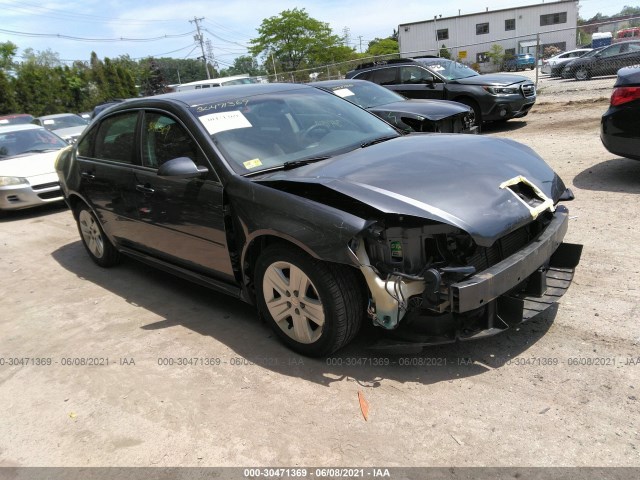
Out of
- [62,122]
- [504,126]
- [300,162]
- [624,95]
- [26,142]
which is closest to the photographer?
[300,162]

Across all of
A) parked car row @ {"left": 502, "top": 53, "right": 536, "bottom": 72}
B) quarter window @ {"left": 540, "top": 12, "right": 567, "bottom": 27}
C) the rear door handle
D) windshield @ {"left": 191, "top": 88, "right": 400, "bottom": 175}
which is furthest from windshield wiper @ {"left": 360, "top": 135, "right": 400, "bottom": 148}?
quarter window @ {"left": 540, "top": 12, "right": 567, "bottom": 27}

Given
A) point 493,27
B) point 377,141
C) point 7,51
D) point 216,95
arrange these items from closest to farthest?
point 377,141 → point 216,95 → point 493,27 → point 7,51

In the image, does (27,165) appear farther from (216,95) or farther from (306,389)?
(306,389)

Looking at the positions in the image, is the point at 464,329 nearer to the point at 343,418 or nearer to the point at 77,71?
the point at 343,418

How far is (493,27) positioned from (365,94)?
5952 cm

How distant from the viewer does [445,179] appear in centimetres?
297

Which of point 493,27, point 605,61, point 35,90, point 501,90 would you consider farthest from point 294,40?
point 501,90

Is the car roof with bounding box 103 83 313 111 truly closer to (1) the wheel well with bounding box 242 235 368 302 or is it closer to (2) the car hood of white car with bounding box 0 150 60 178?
(1) the wheel well with bounding box 242 235 368 302

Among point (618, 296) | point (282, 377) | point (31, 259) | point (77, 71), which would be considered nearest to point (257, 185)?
point (282, 377)

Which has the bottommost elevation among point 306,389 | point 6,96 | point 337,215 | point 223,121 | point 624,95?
point 306,389

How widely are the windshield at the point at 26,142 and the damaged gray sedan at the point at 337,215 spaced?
6.20m

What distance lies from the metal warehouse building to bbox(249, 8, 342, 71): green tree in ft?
39.0

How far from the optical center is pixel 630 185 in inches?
237

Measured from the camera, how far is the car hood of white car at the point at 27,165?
28.3ft
